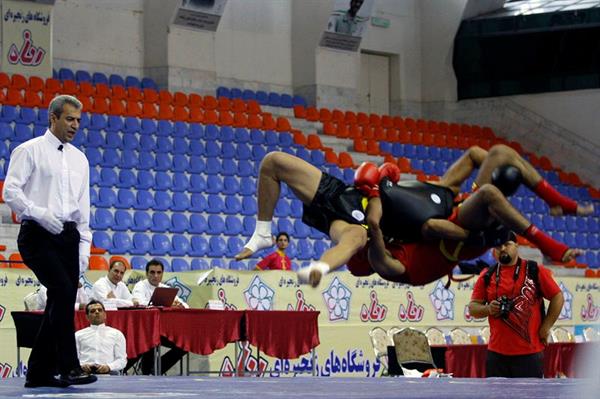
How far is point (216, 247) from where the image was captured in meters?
19.3

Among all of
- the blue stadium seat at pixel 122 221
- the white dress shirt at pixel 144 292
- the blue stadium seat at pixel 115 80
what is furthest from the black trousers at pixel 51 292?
the blue stadium seat at pixel 115 80

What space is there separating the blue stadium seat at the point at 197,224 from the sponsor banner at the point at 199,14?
504cm

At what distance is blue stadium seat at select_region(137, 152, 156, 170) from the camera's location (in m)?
20.0

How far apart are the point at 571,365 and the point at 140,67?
11.7m

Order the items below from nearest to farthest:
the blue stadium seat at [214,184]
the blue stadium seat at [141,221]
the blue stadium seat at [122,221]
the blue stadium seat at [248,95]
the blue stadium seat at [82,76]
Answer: the blue stadium seat at [122,221]
the blue stadium seat at [141,221]
the blue stadium seat at [214,184]
the blue stadium seat at [82,76]
the blue stadium seat at [248,95]

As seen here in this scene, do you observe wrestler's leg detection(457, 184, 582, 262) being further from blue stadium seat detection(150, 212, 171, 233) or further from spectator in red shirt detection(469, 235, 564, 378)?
blue stadium seat detection(150, 212, 171, 233)

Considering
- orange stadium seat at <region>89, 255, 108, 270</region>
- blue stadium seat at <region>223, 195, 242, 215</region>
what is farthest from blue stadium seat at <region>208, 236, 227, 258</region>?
orange stadium seat at <region>89, 255, 108, 270</region>

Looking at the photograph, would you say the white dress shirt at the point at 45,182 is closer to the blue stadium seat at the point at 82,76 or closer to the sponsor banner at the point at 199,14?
the blue stadium seat at the point at 82,76

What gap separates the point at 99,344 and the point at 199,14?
490 inches

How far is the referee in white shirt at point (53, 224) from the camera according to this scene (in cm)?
802

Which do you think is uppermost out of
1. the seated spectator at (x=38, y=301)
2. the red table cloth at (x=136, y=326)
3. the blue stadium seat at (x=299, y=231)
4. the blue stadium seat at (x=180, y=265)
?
the blue stadium seat at (x=299, y=231)

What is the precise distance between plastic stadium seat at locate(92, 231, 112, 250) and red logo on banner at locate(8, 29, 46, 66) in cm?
432

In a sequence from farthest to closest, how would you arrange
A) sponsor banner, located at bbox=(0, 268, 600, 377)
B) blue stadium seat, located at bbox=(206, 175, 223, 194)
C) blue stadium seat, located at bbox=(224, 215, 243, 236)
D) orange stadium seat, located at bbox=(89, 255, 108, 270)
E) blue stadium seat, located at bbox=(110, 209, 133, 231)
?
blue stadium seat, located at bbox=(206, 175, 223, 194) < blue stadium seat, located at bbox=(224, 215, 243, 236) < blue stadium seat, located at bbox=(110, 209, 133, 231) < orange stadium seat, located at bbox=(89, 255, 108, 270) < sponsor banner, located at bbox=(0, 268, 600, 377)

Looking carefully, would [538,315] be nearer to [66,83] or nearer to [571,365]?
[571,365]
